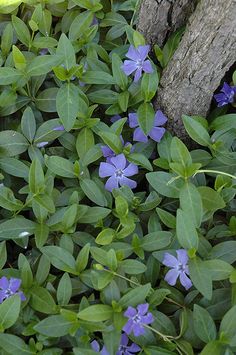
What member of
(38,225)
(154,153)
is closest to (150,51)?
(154,153)

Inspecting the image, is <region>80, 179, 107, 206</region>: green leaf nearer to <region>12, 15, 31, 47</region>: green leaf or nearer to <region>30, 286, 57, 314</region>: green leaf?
<region>30, 286, 57, 314</region>: green leaf

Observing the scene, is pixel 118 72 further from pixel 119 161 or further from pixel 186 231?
pixel 186 231

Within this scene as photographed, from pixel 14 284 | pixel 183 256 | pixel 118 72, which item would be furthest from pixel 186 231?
pixel 118 72

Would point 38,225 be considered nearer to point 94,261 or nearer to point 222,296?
point 94,261

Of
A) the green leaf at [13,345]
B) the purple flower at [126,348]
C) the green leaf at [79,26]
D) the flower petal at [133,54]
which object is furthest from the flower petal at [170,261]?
the green leaf at [79,26]

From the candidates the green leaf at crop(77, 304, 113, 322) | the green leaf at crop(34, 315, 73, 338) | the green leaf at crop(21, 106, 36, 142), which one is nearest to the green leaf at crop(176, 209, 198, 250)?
the green leaf at crop(77, 304, 113, 322)

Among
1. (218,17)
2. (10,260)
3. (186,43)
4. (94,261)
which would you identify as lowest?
(10,260)

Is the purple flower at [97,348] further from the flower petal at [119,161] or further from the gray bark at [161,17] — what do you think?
the gray bark at [161,17]
